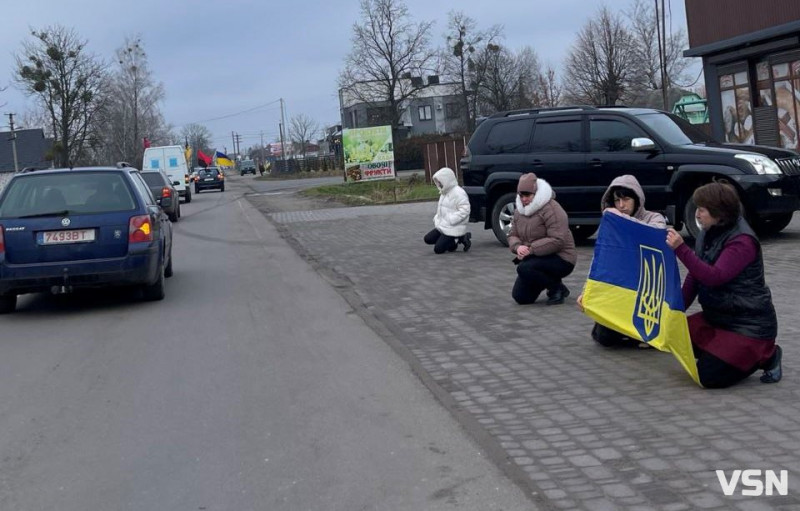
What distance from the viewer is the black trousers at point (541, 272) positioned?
32.5 ft

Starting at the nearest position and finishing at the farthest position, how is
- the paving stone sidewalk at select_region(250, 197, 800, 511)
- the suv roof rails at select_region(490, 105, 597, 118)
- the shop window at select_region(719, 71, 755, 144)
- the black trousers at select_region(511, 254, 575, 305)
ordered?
the paving stone sidewalk at select_region(250, 197, 800, 511), the black trousers at select_region(511, 254, 575, 305), the suv roof rails at select_region(490, 105, 597, 118), the shop window at select_region(719, 71, 755, 144)

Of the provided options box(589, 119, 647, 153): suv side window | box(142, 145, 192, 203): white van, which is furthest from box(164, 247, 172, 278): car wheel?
box(142, 145, 192, 203): white van

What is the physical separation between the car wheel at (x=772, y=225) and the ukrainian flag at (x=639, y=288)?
7626mm

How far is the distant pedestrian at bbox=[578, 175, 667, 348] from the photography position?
7.71 metres

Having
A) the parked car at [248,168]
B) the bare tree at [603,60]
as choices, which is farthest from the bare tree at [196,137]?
the bare tree at [603,60]

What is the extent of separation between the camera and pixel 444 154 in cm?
4181

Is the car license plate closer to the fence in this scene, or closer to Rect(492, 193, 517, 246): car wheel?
Rect(492, 193, 517, 246): car wheel

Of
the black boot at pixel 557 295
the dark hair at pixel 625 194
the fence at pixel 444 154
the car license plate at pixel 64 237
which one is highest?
the fence at pixel 444 154

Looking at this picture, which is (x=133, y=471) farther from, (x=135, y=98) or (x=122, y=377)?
(x=135, y=98)

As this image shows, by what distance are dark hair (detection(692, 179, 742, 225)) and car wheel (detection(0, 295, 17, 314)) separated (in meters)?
8.00

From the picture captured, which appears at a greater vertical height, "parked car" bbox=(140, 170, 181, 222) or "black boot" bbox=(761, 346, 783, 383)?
"parked car" bbox=(140, 170, 181, 222)

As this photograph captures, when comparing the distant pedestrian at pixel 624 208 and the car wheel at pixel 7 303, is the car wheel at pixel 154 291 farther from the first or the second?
the distant pedestrian at pixel 624 208

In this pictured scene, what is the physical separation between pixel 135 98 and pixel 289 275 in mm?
76098

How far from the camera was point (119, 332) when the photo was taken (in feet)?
32.4
